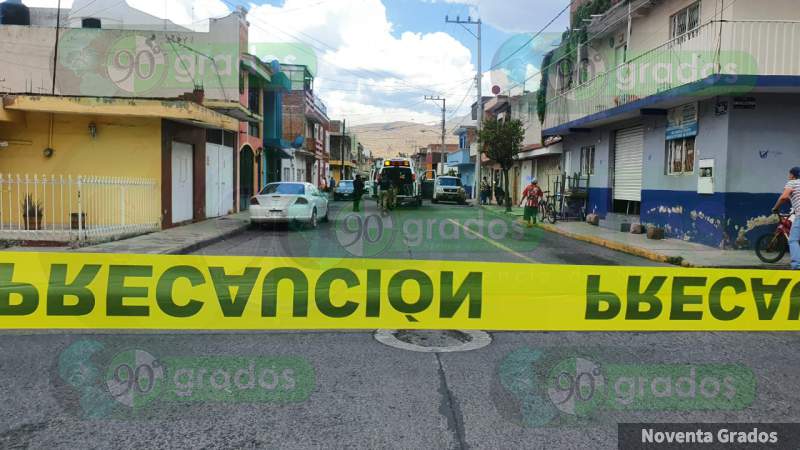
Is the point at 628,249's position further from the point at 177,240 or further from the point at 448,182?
the point at 448,182

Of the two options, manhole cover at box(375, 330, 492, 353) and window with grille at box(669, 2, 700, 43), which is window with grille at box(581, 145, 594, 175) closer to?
window with grille at box(669, 2, 700, 43)

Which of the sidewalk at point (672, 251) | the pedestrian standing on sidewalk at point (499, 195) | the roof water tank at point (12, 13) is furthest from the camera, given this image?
the pedestrian standing on sidewalk at point (499, 195)

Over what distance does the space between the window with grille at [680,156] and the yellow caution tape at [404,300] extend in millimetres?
8787

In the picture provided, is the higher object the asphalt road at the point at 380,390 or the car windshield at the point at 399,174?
the car windshield at the point at 399,174

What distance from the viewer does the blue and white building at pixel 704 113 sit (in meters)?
13.5

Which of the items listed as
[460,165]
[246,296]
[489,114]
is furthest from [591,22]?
[460,165]

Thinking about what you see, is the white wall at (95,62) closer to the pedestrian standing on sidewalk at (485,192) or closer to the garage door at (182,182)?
the garage door at (182,182)

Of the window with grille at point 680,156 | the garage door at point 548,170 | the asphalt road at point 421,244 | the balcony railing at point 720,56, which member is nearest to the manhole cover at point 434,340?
the asphalt road at point 421,244

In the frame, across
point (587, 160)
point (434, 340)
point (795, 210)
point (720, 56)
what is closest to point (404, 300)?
point (434, 340)

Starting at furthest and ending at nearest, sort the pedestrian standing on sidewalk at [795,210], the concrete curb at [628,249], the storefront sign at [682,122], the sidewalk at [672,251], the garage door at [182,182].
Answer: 1. the garage door at [182,182]
2. the storefront sign at [682,122]
3. the concrete curb at [628,249]
4. the sidewalk at [672,251]
5. the pedestrian standing on sidewalk at [795,210]

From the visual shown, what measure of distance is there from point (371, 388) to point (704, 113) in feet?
44.3

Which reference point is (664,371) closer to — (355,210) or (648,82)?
(648,82)

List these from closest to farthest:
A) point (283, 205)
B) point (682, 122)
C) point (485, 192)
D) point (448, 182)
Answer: point (682, 122) < point (283, 205) < point (485, 192) < point (448, 182)

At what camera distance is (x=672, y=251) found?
13.3 meters
